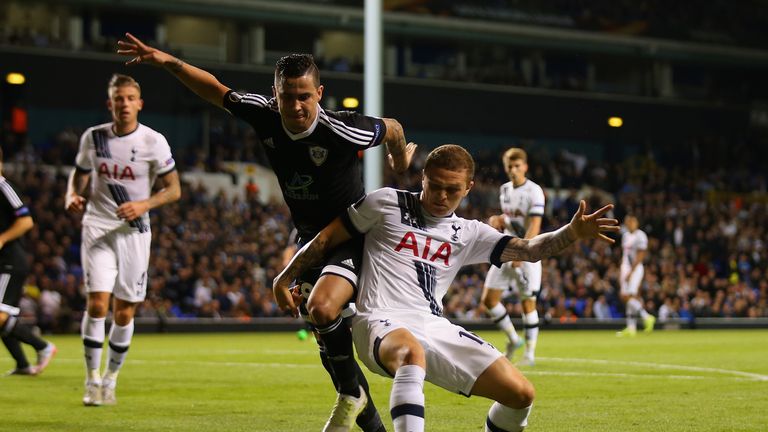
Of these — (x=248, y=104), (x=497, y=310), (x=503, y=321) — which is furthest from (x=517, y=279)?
(x=248, y=104)

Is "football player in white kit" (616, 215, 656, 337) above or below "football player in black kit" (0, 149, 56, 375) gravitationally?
below

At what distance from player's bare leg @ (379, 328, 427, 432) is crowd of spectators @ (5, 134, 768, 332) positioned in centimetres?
1500

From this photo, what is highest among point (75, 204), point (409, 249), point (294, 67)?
point (294, 67)

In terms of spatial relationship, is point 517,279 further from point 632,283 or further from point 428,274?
point 632,283

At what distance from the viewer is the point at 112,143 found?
923cm

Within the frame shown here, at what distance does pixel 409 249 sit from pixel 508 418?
0.94m

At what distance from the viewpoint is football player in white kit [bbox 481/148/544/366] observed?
13203 millimetres

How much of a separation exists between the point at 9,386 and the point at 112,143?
2763 millimetres

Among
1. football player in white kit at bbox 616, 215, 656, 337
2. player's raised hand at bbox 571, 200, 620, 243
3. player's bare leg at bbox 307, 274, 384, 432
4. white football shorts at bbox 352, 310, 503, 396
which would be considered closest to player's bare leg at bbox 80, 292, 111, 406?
player's bare leg at bbox 307, 274, 384, 432

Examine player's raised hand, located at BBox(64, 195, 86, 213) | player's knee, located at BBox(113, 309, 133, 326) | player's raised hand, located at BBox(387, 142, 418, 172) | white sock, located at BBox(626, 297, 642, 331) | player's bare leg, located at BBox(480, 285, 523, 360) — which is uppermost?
player's raised hand, located at BBox(387, 142, 418, 172)

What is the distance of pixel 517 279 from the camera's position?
13.7 m

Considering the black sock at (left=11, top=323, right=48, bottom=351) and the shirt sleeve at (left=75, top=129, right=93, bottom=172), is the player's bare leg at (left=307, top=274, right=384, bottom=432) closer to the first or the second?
the shirt sleeve at (left=75, top=129, right=93, bottom=172)

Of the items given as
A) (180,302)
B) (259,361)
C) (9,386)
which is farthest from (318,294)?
(180,302)

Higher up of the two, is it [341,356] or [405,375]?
[405,375]
